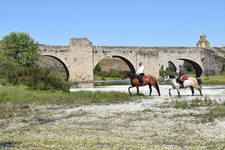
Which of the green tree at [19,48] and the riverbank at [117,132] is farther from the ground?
the green tree at [19,48]

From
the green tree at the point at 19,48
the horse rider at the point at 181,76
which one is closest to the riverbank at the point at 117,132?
the horse rider at the point at 181,76

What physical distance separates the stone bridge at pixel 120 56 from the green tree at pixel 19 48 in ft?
14.2

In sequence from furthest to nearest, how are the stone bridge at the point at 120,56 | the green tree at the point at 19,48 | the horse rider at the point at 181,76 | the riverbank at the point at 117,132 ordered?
the stone bridge at the point at 120,56, the green tree at the point at 19,48, the horse rider at the point at 181,76, the riverbank at the point at 117,132

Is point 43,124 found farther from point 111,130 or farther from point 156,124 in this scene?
point 156,124

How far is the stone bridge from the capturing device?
3425 centimetres

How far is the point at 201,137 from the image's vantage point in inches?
184

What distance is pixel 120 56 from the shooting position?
122 feet

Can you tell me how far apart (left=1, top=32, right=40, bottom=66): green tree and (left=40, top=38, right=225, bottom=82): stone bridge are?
4.32 meters

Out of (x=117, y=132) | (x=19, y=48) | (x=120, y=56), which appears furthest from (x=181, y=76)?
(x=120, y=56)

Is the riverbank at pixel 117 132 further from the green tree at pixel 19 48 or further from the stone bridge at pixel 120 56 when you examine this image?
the stone bridge at pixel 120 56

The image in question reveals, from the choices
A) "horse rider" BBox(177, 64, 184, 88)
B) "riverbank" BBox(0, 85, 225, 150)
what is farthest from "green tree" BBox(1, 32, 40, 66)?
"riverbank" BBox(0, 85, 225, 150)

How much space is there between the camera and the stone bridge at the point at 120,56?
34250mm

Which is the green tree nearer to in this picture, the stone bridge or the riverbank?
the stone bridge

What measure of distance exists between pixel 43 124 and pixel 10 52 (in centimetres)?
2370
